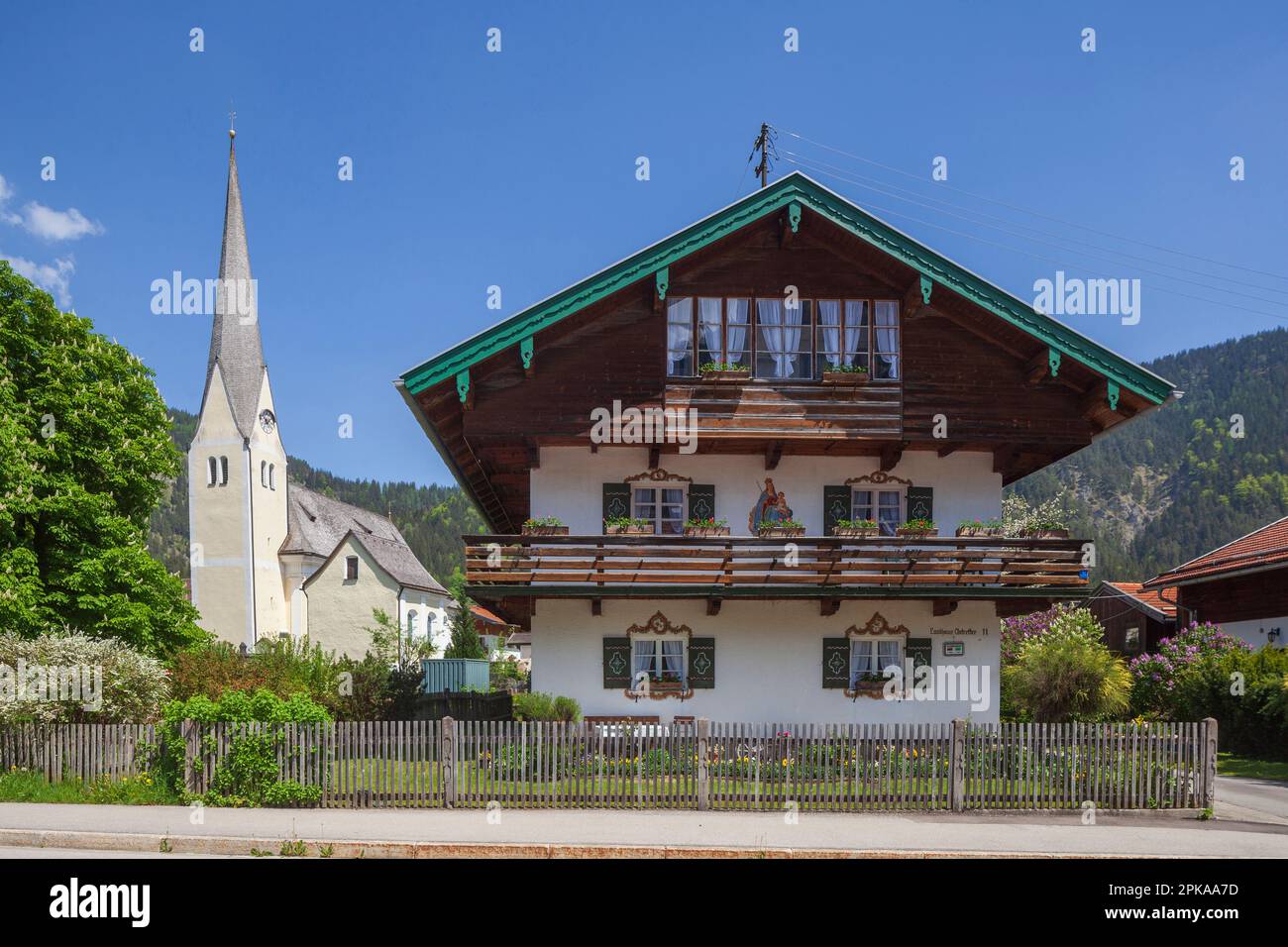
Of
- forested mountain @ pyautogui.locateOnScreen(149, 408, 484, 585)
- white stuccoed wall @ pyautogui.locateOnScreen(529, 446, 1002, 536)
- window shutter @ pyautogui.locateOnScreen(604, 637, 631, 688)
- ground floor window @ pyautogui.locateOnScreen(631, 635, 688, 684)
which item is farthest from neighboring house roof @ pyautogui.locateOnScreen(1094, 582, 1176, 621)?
forested mountain @ pyautogui.locateOnScreen(149, 408, 484, 585)

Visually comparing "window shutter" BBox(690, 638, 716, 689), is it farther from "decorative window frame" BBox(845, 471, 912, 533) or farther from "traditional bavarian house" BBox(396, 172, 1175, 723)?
"decorative window frame" BBox(845, 471, 912, 533)

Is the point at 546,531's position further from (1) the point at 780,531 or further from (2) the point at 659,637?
(1) the point at 780,531

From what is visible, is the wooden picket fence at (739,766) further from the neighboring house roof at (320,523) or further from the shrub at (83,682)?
the neighboring house roof at (320,523)

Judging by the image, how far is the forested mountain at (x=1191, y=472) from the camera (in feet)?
435

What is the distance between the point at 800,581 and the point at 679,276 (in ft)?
23.8

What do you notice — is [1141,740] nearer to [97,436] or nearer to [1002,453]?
[1002,453]

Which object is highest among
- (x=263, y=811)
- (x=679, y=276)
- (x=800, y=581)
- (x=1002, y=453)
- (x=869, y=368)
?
(x=679, y=276)

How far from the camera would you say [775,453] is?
2364 centimetres

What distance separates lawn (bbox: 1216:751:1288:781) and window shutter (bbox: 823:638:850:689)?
A: 1027 centimetres

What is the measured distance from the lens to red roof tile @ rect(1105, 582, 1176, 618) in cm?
4288

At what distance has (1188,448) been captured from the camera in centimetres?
17425

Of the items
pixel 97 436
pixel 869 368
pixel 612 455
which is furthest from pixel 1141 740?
pixel 97 436

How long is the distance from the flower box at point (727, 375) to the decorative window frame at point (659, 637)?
5.30 meters

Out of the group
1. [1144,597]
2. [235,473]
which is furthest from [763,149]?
[235,473]
